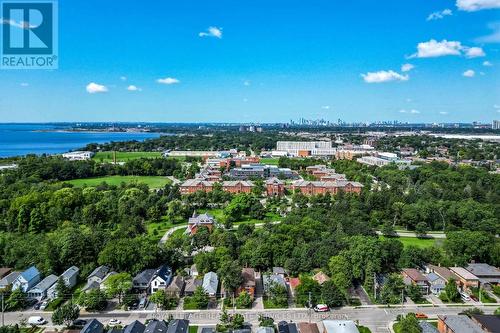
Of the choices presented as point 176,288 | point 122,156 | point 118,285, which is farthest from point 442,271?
point 122,156

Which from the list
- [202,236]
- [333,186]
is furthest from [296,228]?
[333,186]

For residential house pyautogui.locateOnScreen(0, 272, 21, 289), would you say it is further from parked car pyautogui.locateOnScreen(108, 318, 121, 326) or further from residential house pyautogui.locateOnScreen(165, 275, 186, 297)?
residential house pyautogui.locateOnScreen(165, 275, 186, 297)

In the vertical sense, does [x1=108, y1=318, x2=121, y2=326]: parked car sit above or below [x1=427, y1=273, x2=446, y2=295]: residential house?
below

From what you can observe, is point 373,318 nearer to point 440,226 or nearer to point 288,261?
point 288,261

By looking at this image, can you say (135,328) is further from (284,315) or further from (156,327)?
(284,315)

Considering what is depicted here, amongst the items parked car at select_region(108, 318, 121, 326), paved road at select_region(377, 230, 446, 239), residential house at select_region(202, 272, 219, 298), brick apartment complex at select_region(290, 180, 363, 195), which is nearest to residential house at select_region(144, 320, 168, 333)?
parked car at select_region(108, 318, 121, 326)

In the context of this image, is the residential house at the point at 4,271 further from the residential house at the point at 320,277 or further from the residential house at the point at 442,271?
the residential house at the point at 442,271
